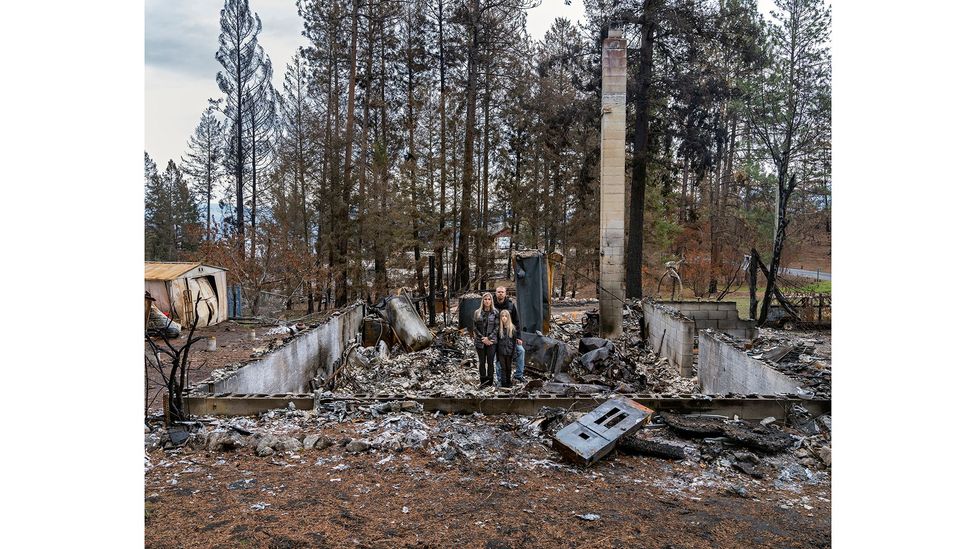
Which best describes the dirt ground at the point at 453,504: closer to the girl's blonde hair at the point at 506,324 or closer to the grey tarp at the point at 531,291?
the girl's blonde hair at the point at 506,324

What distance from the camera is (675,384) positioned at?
10.1 m

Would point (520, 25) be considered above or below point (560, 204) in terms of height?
above

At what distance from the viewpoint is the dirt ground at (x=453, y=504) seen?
3410 millimetres

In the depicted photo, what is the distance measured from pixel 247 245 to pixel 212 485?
62.5 ft

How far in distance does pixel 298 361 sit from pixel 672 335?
21.8 feet

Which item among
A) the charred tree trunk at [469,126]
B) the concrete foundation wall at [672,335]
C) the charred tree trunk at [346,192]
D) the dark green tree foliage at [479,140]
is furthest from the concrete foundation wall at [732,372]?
the charred tree trunk at [346,192]

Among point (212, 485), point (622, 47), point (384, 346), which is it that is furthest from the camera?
point (622, 47)

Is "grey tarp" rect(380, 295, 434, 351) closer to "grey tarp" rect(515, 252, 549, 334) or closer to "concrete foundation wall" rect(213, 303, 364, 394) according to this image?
"concrete foundation wall" rect(213, 303, 364, 394)

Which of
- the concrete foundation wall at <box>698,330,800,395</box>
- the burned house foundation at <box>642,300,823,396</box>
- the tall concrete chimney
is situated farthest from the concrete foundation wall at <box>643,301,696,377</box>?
the tall concrete chimney

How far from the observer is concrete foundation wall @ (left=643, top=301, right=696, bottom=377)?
10.4 metres
